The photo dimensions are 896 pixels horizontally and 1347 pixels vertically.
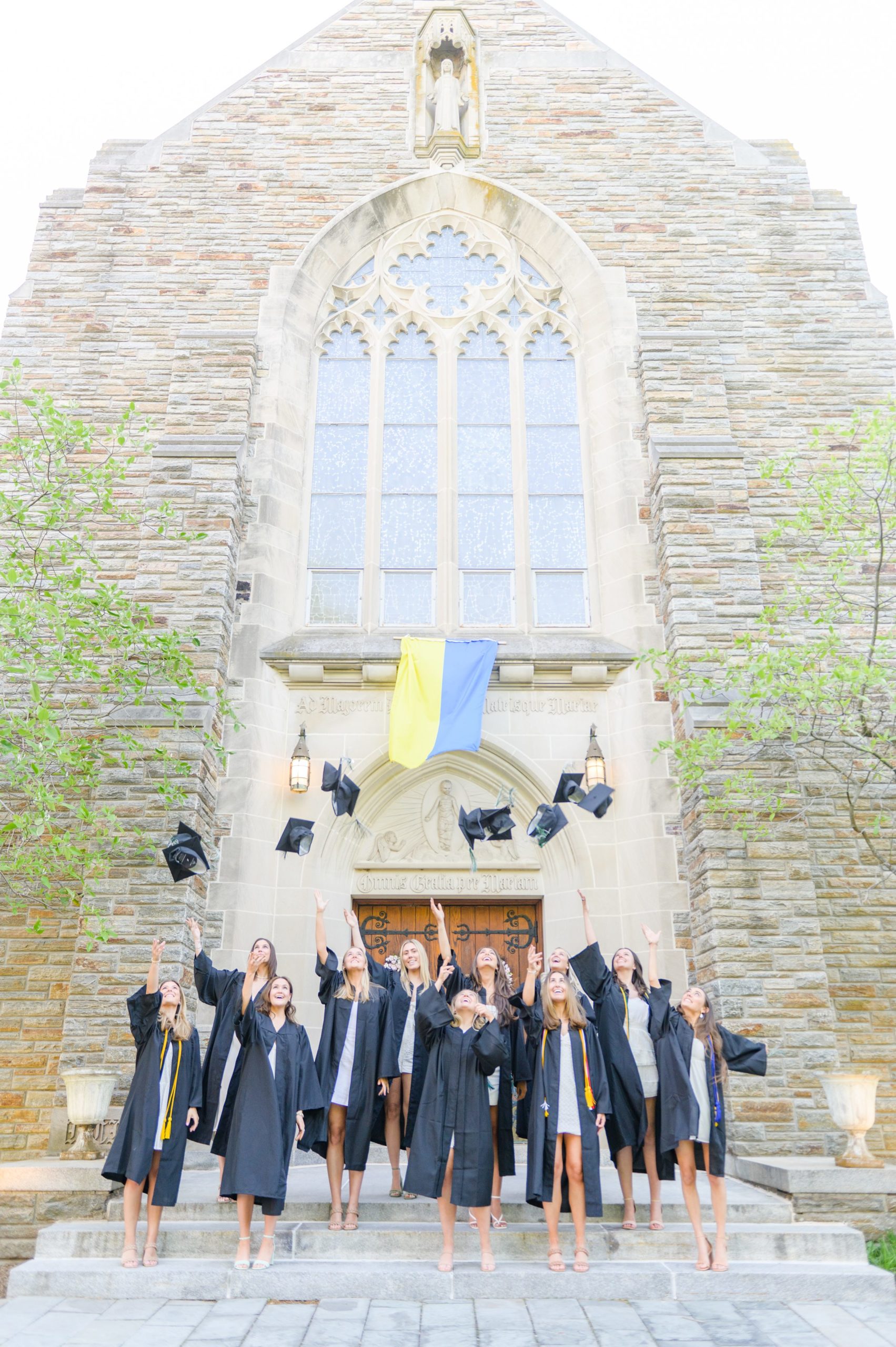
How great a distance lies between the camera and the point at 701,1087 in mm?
5277

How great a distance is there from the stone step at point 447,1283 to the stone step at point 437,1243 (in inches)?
7.4

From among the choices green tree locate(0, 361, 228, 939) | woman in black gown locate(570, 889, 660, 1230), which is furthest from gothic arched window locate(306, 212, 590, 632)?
woman in black gown locate(570, 889, 660, 1230)

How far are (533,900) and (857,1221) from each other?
3603 millimetres

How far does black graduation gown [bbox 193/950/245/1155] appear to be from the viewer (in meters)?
5.54

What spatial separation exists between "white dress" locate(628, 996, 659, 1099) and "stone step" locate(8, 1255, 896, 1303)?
88 cm

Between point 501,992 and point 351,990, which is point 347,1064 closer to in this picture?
point 351,990

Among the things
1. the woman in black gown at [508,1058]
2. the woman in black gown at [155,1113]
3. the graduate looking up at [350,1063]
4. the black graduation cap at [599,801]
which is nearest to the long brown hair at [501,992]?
the woman in black gown at [508,1058]

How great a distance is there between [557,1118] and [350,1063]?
1246 mm

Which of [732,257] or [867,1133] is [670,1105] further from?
[732,257]

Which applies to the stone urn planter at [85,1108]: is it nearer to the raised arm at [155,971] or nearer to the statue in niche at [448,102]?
the raised arm at [155,971]

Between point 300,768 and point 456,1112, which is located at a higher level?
point 300,768

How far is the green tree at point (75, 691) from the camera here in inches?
264

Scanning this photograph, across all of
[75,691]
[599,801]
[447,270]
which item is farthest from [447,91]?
[599,801]

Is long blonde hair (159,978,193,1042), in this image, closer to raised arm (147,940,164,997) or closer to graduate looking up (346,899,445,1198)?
raised arm (147,940,164,997)
